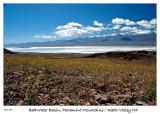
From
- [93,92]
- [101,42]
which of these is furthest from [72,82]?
[101,42]

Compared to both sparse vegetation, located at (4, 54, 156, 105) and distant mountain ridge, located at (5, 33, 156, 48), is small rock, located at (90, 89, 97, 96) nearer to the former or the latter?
sparse vegetation, located at (4, 54, 156, 105)

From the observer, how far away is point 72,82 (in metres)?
7.72

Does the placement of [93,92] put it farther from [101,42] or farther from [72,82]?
[101,42]

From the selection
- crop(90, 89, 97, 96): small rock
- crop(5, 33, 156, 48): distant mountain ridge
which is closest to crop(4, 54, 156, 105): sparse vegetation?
crop(90, 89, 97, 96): small rock

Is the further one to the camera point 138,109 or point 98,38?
point 98,38

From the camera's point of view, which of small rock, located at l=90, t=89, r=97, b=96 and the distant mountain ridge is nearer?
small rock, located at l=90, t=89, r=97, b=96

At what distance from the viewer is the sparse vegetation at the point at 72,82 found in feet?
24.3

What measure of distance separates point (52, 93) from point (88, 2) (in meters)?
1.74

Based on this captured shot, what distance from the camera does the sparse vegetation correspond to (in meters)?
7.42

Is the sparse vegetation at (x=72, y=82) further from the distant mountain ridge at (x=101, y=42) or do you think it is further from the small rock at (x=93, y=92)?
the distant mountain ridge at (x=101, y=42)

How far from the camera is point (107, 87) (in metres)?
7.67

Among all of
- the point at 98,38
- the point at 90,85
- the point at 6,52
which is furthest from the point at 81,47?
the point at 6,52

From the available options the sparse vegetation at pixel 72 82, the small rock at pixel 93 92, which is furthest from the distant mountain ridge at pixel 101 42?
the small rock at pixel 93 92

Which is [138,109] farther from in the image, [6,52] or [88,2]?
[6,52]
